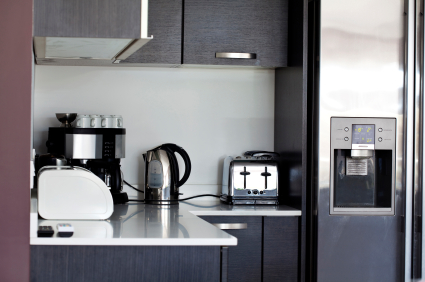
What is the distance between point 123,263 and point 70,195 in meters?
0.40

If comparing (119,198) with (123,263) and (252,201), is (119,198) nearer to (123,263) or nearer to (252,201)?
(252,201)

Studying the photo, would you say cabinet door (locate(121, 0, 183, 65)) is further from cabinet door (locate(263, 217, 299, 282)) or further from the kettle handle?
cabinet door (locate(263, 217, 299, 282))

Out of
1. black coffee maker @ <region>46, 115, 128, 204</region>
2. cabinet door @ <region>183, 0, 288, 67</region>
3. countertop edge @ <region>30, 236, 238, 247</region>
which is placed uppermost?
cabinet door @ <region>183, 0, 288, 67</region>

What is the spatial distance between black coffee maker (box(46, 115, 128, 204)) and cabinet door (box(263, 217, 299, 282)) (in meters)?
0.77

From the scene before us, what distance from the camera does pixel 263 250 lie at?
2.45m

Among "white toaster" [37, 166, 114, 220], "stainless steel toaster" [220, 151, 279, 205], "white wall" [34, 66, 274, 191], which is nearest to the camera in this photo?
"white toaster" [37, 166, 114, 220]

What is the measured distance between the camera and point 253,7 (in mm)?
2672

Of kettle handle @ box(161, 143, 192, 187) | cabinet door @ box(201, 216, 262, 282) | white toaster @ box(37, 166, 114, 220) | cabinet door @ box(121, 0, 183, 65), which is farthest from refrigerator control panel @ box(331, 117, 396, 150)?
white toaster @ box(37, 166, 114, 220)

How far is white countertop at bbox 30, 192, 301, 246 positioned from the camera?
5.19ft

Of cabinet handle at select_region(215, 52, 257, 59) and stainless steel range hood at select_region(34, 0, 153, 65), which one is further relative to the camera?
cabinet handle at select_region(215, 52, 257, 59)

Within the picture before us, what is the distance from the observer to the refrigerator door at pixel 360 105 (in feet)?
7.96

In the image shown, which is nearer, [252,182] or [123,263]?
[123,263]

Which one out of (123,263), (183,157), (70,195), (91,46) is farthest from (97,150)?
(123,263)

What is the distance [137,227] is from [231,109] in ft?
4.31
